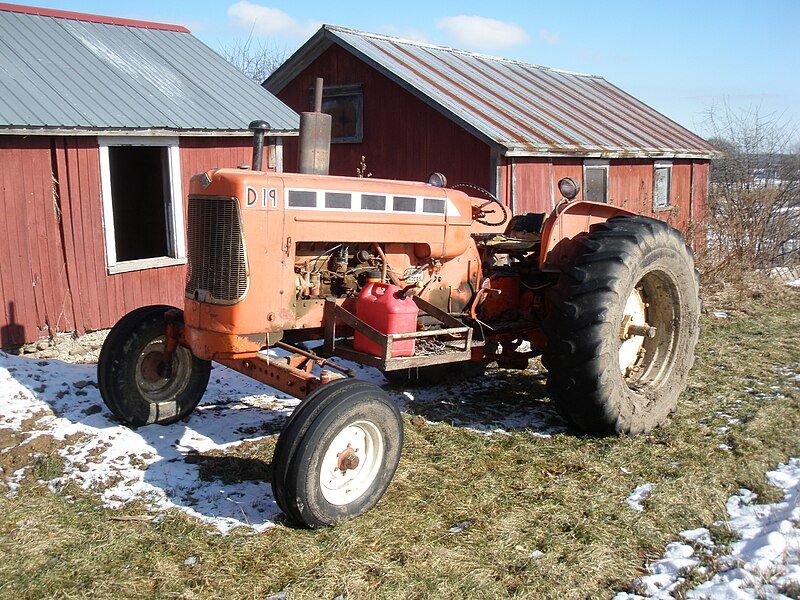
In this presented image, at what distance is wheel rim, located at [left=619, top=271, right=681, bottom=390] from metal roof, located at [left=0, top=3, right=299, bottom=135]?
16.6 feet

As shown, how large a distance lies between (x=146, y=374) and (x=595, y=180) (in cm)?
967

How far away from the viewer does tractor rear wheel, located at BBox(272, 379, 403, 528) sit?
11.7 feet

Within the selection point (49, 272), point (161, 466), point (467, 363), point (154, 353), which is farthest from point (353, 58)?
point (161, 466)

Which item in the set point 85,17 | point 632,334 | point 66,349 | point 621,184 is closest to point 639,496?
point 632,334

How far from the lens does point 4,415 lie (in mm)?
5176

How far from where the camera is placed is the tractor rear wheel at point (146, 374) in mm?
4832

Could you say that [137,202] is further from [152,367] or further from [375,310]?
[375,310]

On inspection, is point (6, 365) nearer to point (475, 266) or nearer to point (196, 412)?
point (196, 412)

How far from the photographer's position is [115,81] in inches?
329

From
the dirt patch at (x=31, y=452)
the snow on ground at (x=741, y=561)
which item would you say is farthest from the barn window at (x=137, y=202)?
the snow on ground at (x=741, y=561)

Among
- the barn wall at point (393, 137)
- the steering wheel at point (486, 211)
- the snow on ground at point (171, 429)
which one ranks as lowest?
the snow on ground at point (171, 429)

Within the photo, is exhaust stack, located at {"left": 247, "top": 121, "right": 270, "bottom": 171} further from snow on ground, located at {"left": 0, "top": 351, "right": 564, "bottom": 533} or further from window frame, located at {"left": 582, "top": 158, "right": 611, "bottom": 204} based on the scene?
window frame, located at {"left": 582, "top": 158, "right": 611, "bottom": 204}

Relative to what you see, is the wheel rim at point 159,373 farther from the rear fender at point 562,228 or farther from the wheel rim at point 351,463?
the rear fender at point 562,228

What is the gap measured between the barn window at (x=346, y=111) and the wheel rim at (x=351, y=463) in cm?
944
